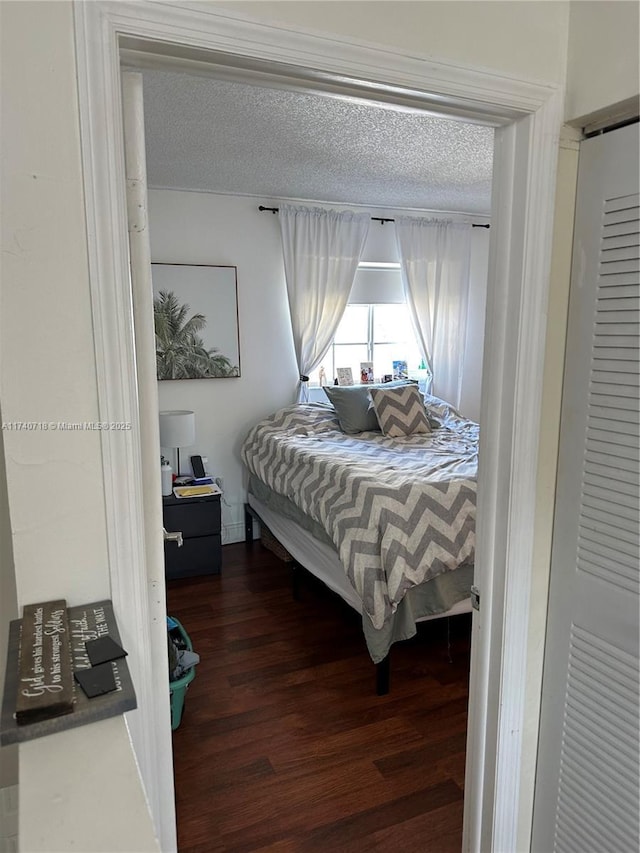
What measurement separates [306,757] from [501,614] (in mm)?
1189

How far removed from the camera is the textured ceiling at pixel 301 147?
2467 millimetres

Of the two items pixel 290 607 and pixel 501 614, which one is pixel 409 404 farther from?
pixel 501 614

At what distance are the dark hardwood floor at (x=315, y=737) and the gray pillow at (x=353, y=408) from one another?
1.28 m

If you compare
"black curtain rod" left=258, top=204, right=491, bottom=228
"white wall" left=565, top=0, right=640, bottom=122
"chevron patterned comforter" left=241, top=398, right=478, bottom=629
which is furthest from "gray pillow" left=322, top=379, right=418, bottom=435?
"white wall" left=565, top=0, right=640, bottom=122

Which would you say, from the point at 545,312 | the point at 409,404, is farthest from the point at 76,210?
the point at 409,404

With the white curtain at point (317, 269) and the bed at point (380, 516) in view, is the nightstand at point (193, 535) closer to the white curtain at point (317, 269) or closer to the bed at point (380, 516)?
the bed at point (380, 516)

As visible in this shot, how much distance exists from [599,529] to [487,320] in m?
0.53

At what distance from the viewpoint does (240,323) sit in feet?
14.1

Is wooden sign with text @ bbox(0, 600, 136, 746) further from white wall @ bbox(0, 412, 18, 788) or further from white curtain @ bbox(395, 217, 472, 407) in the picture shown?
white curtain @ bbox(395, 217, 472, 407)

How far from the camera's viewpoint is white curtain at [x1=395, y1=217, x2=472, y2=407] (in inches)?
189

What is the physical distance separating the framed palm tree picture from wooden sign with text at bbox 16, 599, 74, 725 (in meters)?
3.25

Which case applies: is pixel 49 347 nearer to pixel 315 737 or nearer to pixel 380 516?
pixel 380 516

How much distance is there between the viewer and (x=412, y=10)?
1.09 meters

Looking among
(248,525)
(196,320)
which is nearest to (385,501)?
(248,525)
